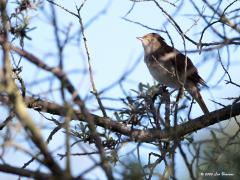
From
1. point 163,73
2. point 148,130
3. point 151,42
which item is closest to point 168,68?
point 163,73

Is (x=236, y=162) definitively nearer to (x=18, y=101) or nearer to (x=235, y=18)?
(x=235, y=18)

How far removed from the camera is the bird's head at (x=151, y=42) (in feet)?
23.0

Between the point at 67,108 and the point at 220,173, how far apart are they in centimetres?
159

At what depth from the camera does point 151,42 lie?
7297 mm

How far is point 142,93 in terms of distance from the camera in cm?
392

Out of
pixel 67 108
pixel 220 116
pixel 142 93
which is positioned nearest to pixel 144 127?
pixel 142 93

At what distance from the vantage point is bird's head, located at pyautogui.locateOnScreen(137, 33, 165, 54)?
701 centimetres

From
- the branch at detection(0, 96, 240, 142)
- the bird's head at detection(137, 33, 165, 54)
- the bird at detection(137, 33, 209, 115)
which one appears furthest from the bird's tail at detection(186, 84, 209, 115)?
the branch at detection(0, 96, 240, 142)

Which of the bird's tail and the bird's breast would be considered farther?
the bird's breast

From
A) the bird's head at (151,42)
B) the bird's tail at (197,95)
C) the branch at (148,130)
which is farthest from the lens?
the bird's head at (151,42)

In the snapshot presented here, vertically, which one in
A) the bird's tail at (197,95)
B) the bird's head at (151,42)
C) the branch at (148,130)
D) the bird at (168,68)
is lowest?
the branch at (148,130)

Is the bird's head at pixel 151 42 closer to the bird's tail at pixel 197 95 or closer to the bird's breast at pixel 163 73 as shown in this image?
the bird's breast at pixel 163 73

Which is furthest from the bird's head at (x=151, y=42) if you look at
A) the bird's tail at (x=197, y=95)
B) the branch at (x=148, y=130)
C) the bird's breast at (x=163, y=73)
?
the branch at (x=148, y=130)

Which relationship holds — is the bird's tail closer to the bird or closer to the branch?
the bird
